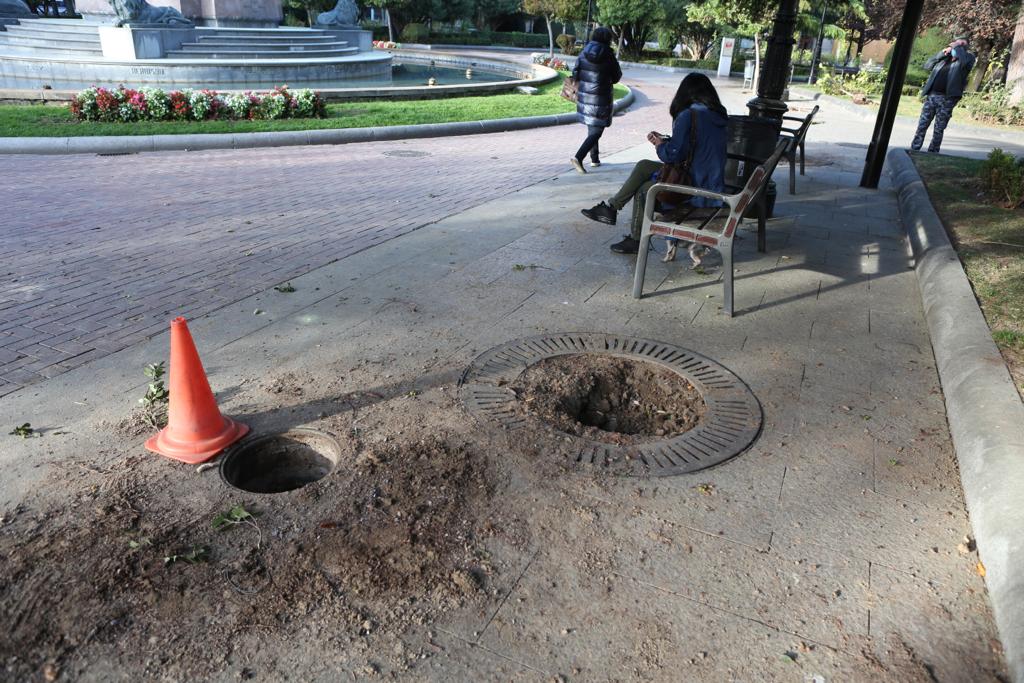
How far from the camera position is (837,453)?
11.0 ft

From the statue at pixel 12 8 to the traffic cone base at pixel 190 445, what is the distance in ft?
110

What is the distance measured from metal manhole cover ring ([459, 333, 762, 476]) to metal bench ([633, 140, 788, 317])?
858mm

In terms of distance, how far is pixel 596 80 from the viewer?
9.67 metres

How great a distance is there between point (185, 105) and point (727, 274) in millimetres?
11505

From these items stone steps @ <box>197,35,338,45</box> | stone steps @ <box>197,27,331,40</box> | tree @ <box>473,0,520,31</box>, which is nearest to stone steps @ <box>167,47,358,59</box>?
stone steps @ <box>197,35,338,45</box>

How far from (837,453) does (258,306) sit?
12.6ft

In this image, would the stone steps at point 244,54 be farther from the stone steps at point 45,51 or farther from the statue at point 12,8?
the statue at point 12,8

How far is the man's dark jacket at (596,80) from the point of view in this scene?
31.7 feet

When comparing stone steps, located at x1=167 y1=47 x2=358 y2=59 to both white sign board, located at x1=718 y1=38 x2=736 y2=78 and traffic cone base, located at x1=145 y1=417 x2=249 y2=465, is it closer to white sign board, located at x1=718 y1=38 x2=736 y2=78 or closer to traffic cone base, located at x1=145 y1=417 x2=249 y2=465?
traffic cone base, located at x1=145 y1=417 x2=249 y2=465

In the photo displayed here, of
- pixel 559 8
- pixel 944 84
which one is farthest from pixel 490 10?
pixel 944 84

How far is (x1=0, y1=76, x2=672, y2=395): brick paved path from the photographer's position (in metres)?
4.70

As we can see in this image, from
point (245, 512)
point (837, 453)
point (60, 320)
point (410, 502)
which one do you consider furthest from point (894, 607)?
point (60, 320)

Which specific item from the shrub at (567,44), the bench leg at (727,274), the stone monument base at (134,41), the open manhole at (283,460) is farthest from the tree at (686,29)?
the open manhole at (283,460)

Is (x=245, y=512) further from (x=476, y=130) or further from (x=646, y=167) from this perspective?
(x=476, y=130)
